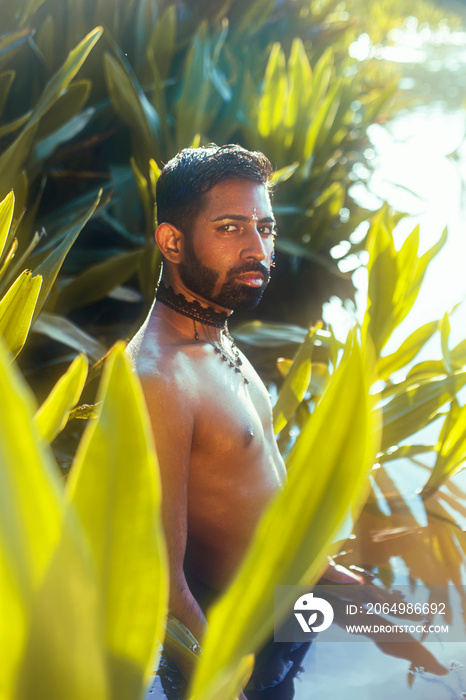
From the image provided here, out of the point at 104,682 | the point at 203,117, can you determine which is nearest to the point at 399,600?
the point at 104,682

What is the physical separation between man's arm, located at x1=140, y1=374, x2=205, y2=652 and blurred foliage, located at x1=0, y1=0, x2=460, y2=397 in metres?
0.27

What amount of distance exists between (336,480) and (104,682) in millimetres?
125

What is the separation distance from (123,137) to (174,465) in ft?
3.91

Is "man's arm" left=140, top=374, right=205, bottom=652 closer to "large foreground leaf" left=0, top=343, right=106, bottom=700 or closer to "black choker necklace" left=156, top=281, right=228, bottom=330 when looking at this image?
"black choker necklace" left=156, top=281, right=228, bottom=330

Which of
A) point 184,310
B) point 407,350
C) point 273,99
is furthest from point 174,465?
point 273,99

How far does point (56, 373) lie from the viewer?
3.58 ft

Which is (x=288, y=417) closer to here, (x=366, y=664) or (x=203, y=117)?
(x=366, y=664)

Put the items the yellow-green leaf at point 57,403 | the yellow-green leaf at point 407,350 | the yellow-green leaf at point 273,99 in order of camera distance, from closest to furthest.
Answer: the yellow-green leaf at point 57,403, the yellow-green leaf at point 407,350, the yellow-green leaf at point 273,99

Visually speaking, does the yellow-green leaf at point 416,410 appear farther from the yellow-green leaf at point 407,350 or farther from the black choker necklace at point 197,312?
the black choker necklace at point 197,312

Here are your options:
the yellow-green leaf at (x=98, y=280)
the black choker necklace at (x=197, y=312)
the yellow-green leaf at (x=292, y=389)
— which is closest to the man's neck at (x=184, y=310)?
the black choker necklace at (x=197, y=312)

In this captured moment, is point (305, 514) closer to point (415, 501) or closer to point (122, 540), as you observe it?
point (122, 540)

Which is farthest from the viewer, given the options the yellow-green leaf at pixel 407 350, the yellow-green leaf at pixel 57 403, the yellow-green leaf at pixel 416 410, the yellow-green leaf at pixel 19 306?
the yellow-green leaf at pixel 407 350

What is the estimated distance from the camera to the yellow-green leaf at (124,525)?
0.89 feet

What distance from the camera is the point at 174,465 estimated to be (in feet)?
2.11
